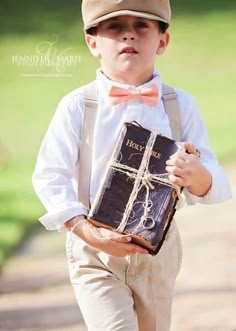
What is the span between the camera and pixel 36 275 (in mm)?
3850

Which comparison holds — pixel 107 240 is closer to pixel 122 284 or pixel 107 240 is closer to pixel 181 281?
pixel 122 284

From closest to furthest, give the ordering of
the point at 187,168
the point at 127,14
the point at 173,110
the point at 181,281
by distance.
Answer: the point at 187,168
the point at 127,14
the point at 173,110
the point at 181,281

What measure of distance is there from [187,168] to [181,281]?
56.7 inches

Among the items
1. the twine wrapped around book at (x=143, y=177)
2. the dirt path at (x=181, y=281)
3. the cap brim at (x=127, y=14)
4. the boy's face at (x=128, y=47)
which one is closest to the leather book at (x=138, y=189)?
the twine wrapped around book at (x=143, y=177)

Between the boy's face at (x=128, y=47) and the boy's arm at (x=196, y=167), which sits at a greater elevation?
the boy's face at (x=128, y=47)

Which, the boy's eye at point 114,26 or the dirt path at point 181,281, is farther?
the dirt path at point 181,281

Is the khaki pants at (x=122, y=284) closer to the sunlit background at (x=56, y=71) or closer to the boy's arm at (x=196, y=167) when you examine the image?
the boy's arm at (x=196, y=167)

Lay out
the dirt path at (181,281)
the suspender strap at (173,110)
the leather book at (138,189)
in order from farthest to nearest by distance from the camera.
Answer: the dirt path at (181,281) < the suspender strap at (173,110) < the leather book at (138,189)

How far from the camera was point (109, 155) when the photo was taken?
2611mm

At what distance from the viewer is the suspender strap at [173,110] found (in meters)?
2.67

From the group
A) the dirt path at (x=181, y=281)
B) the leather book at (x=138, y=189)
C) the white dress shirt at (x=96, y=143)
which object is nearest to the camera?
the leather book at (x=138, y=189)

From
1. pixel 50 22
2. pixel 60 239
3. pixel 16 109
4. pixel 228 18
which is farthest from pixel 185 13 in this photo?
pixel 60 239

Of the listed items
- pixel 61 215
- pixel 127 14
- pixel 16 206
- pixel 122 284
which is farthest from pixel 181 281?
pixel 127 14

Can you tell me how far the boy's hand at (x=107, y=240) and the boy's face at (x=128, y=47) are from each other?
0.47 metres
